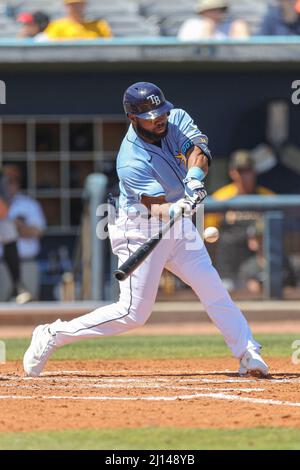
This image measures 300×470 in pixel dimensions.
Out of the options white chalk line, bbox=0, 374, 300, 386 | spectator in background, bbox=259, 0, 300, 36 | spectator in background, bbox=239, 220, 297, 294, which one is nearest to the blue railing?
spectator in background, bbox=259, 0, 300, 36

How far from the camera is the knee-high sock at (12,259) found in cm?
1298

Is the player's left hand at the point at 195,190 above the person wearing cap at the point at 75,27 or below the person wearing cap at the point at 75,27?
below

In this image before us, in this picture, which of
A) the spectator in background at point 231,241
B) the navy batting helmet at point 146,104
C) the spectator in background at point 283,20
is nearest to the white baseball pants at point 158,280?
the navy batting helmet at point 146,104

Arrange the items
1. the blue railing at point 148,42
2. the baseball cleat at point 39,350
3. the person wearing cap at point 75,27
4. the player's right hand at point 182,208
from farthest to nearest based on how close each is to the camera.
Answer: the person wearing cap at point 75,27 < the blue railing at point 148,42 < the baseball cleat at point 39,350 < the player's right hand at point 182,208

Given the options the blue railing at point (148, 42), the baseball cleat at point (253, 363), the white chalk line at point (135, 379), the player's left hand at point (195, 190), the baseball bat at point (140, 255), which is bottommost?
the white chalk line at point (135, 379)

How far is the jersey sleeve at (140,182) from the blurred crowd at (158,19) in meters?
7.19

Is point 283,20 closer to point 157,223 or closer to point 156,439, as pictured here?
point 157,223

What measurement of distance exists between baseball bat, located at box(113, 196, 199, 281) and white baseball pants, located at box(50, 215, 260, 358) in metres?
0.14

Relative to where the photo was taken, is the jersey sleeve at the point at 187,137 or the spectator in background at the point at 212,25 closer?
the jersey sleeve at the point at 187,137

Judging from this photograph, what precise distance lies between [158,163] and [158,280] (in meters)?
0.71

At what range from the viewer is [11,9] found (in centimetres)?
1554

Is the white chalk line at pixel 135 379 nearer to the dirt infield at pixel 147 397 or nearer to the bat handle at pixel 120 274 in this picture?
the dirt infield at pixel 147 397

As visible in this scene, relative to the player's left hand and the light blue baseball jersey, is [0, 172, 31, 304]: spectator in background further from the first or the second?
the player's left hand

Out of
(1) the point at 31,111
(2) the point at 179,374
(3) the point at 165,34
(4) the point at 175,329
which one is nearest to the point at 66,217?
(1) the point at 31,111
